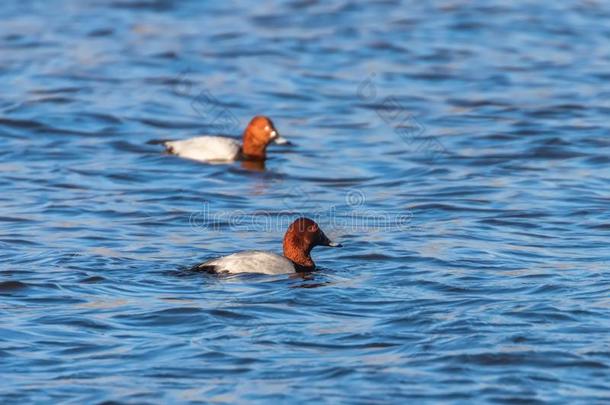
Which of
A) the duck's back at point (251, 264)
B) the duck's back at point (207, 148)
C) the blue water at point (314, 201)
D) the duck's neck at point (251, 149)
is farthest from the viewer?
the duck's neck at point (251, 149)

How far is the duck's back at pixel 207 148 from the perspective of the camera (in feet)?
55.3

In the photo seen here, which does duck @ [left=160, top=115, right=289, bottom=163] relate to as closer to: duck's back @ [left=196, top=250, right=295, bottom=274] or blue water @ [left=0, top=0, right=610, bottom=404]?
blue water @ [left=0, top=0, right=610, bottom=404]

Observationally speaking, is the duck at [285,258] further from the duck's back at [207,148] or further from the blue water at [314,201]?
the duck's back at [207,148]

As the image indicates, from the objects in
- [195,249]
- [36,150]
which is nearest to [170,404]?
[195,249]

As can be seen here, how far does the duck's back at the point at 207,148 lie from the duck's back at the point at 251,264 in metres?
5.67

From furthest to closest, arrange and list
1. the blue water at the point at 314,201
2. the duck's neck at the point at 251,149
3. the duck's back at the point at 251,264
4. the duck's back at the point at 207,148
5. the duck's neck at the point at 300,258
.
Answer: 1. the duck's neck at the point at 251,149
2. the duck's back at the point at 207,148
3. the duck's neck at the point at 300,258
4. the duck's back at the point at 251,264
5. the blue water at the point at 314,201

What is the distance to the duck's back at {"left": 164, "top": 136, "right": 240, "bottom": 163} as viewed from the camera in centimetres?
1684

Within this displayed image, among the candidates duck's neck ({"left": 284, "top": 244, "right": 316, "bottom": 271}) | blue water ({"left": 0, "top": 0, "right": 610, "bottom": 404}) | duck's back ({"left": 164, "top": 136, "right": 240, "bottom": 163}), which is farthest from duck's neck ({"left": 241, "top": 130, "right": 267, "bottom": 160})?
duck's neck ({"left": 284, "top": 244, "right": 316, "bottom": 271})

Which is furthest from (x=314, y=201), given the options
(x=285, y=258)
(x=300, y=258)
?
(x=285, y=258)

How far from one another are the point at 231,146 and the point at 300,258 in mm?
5755

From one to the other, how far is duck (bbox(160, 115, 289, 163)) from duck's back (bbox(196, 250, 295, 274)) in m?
5.70

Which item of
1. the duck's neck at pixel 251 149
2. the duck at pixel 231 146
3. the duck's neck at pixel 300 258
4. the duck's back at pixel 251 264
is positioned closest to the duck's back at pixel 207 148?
the duck at pixel 231 146

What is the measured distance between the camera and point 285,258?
11.4 metres

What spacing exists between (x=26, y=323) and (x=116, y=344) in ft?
2.88
